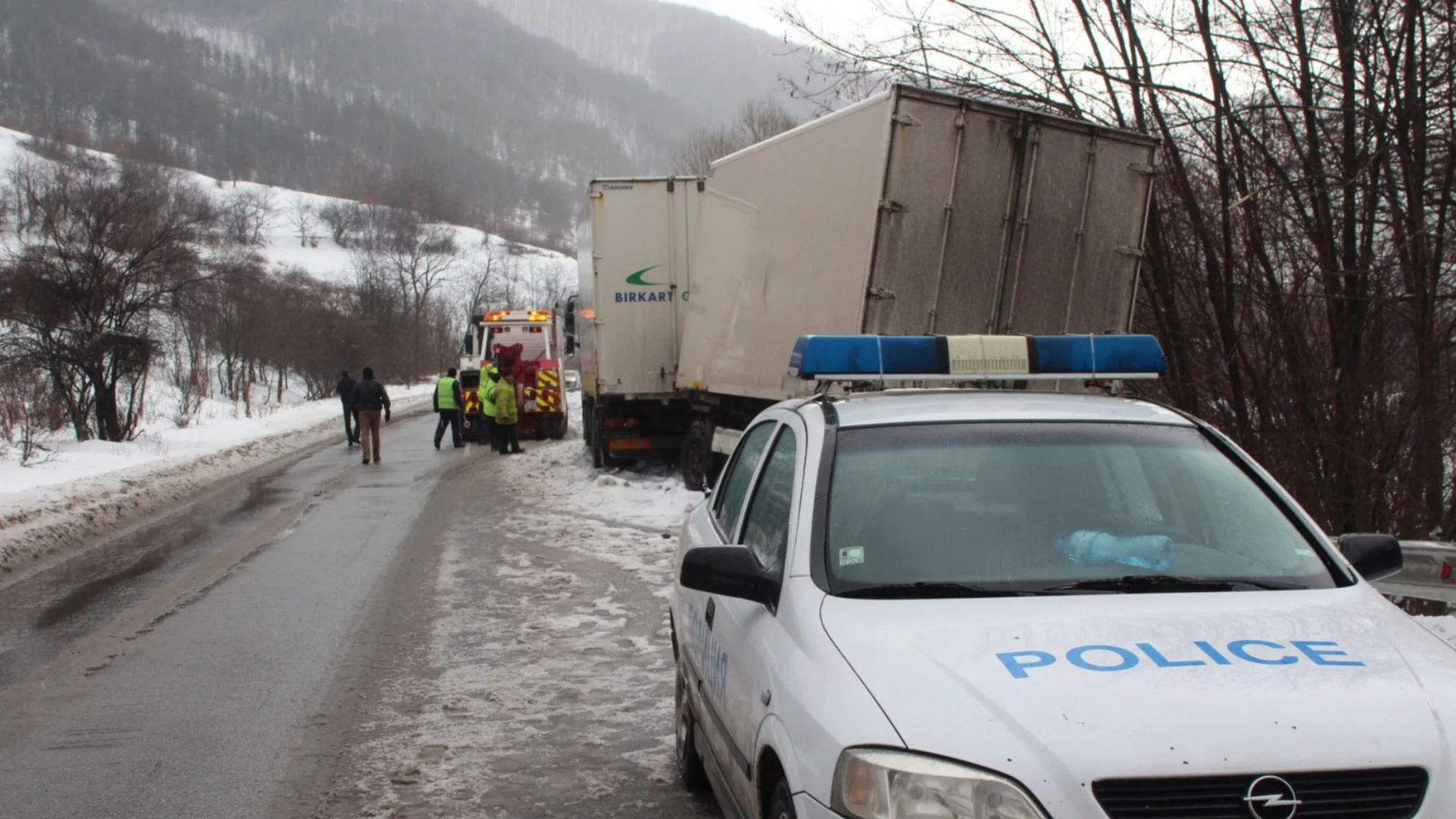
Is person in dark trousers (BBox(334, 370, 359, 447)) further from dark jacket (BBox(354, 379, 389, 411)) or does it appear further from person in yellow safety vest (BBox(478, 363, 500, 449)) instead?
person in yellow safety vest (BBox(478, 363, 500, 449))

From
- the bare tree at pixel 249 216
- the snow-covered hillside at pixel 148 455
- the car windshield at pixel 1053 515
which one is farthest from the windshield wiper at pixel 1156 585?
the bare tree at pixel 249 216

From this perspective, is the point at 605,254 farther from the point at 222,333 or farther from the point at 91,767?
the point at 222,333

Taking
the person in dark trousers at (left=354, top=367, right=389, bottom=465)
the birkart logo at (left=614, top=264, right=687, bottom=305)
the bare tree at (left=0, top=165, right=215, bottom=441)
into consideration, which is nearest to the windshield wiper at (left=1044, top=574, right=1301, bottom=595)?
the birkart logo at (left=614, top=264, right=687, bottom=305)

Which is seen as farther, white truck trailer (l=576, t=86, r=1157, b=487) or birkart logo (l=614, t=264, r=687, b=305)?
birkart logo (l=614, t=264, r=687, b=305)

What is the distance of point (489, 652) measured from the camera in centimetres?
720

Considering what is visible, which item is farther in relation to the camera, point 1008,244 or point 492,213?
point 492,213

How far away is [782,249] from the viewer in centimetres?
1132

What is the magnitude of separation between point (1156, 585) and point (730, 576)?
1.17m

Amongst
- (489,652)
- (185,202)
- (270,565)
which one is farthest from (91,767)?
(185,202)

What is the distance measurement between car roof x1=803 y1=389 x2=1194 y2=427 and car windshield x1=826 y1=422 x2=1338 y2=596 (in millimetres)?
37

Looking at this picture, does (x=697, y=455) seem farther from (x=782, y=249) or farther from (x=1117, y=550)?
(x=1117, y=550)

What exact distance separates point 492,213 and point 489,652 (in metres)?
178

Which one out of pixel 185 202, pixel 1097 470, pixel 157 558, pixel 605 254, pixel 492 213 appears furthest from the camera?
pixel 492 213

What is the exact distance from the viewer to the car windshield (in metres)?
3.38
